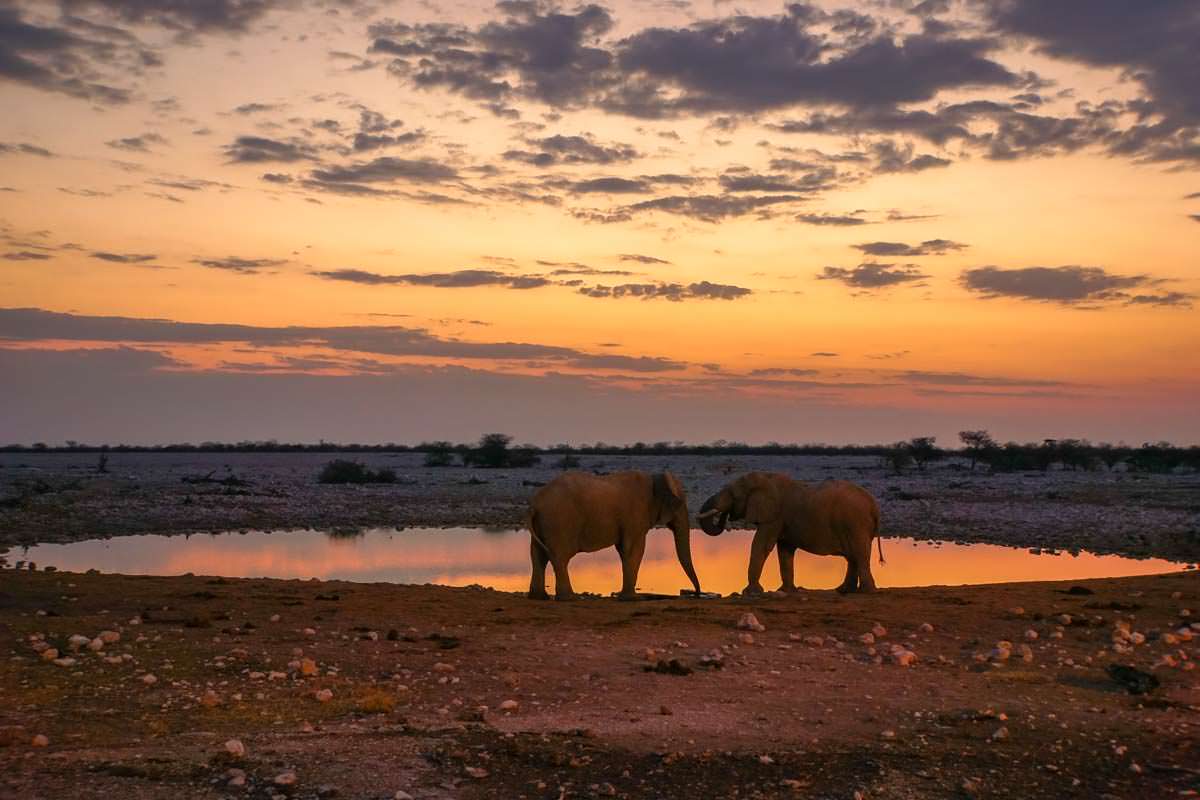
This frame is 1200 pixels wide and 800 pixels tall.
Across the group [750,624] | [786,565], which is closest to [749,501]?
[786,565]

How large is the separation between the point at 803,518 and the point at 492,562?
10.6 meters

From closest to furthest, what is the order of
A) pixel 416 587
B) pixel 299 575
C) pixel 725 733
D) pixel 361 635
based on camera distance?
pixel 725 733
pixel 361 635
pixel 416 587
pixel 299 575

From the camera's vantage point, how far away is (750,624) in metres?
13.1

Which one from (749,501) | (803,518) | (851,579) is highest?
(749,501)

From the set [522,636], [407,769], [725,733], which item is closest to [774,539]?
[522,636]

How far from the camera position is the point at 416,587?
17.2m

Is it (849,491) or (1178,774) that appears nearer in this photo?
(1178,774)

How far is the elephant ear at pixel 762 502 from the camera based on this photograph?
61.0ft

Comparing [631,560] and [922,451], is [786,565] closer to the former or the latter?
[631,560]

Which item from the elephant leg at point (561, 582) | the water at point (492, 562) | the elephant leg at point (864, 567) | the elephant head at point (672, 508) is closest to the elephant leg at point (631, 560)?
the elephant head at point (672, 508)

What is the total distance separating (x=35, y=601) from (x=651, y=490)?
9.15 metres

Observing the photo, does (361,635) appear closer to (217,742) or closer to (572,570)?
(217,742)

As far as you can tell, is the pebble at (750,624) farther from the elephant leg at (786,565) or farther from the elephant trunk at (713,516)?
the elephant trunk at (713,516)

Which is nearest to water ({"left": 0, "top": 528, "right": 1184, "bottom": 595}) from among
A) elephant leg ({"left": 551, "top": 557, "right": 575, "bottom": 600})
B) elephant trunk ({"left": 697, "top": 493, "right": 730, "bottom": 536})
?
elephant trunk ({"left": 697, "top": 493, "right": 730, "bottom": 536})
